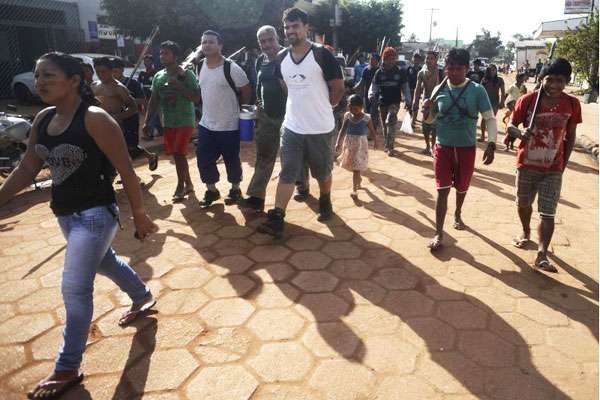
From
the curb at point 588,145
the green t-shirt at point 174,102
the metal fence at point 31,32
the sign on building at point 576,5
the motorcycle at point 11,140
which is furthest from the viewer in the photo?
the sign on building at point 576,5

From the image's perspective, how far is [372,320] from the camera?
9.93ft

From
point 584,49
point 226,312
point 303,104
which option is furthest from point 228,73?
point 584,49

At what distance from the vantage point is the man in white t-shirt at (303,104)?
3.89m

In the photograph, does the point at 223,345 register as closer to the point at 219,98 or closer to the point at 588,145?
the point at 219,98

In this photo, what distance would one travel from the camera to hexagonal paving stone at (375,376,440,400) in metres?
2.37

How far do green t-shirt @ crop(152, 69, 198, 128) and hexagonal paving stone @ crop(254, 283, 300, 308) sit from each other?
2.59 meters

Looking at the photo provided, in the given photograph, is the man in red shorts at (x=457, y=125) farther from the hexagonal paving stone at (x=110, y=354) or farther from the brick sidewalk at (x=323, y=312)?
the hexagonal paving stone at (x=110, y=354)

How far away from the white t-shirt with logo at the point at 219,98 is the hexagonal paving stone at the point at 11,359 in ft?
9.16

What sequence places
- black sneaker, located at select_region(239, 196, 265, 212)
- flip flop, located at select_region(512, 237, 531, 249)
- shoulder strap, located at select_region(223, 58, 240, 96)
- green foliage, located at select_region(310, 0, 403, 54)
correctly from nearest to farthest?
flip flop, located at select_region(512, 237, 531, 249)
shoulder strap, located at select_region(223, 58, 240, 96)
black sneaker, located at select_region(239, 196, 265, 212)
green foliage, located at select_region(310, 0, 403, 54)

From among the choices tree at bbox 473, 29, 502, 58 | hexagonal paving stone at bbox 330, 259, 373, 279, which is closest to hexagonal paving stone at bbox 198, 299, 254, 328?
hexagonal paving stone at bbox 330, 259, 373, 279

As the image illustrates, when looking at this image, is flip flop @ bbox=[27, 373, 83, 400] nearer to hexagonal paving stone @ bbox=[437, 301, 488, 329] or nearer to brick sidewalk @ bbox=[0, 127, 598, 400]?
brick sidewalk @ bbox=[0, 127, 598, 400]

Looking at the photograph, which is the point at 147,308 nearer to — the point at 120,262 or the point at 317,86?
the point at 120,262

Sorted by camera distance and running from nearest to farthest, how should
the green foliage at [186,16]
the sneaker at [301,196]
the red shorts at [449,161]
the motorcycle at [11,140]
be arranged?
the red shorts at [449,161] < the sneaker at [301,196] < the motorcycle at [11,140] < the green foliage at [186,16]

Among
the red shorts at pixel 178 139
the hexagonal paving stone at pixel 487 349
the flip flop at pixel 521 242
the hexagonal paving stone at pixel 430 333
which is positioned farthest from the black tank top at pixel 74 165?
the flip flop at pixel 521 242
